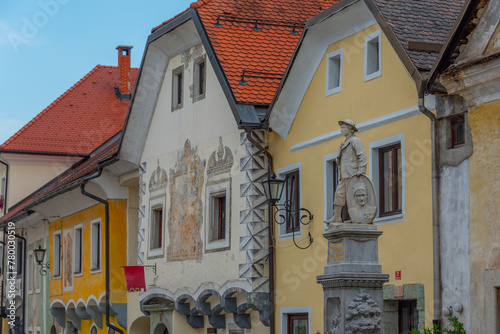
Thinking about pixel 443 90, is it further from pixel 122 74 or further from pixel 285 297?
pixel 122 74

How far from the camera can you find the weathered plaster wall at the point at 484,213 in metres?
15.5

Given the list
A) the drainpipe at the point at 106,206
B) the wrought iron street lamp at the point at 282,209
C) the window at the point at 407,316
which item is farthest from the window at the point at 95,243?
the window at the point at 407,316

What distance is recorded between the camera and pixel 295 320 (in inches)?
831

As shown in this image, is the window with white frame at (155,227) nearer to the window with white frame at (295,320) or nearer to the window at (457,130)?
the window with white frame at (295,320)

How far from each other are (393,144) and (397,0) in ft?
8.34

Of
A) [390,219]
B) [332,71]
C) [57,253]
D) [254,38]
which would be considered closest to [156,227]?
[254,38]

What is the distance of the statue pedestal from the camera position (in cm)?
1402

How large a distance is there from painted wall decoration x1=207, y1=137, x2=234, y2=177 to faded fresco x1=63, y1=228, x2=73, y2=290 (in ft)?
34.4

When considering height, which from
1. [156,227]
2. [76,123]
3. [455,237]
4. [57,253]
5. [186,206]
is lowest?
[455,237]

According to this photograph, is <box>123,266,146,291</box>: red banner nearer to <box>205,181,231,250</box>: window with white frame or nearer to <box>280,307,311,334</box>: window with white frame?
<box>205,181,231,250</box>: window with white frame

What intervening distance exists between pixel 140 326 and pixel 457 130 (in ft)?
45.8

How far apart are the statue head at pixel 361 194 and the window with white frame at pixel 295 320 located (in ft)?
19.4

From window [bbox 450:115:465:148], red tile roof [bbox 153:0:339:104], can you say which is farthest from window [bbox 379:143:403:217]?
red tile roof [bbox 153:0:339:104]

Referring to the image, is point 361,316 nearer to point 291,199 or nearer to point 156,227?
point 291,199
